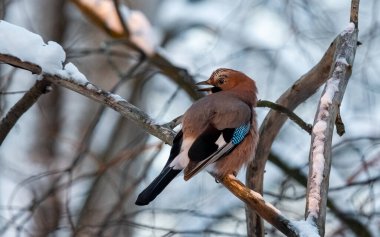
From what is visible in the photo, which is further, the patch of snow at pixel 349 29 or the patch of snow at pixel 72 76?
the patch of snow at pixel 349 29

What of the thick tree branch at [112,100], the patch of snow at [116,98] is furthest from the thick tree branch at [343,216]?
the patch of snow at [116,98]

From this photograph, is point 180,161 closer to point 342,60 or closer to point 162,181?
point 162,181

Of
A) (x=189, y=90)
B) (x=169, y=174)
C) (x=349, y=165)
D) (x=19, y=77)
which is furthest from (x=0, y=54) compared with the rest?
(x=19, y=77)

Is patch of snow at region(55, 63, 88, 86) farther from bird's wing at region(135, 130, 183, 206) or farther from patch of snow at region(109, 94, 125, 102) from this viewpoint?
bird's wing at region(135, 130, 183, 206)

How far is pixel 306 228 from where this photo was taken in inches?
127

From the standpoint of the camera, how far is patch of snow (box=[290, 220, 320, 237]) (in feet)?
10.4

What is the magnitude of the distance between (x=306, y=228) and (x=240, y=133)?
140 cm

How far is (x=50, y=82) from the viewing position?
13.3ft

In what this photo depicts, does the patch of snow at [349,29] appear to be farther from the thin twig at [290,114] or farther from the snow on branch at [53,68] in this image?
the snow on branch at [53,68]

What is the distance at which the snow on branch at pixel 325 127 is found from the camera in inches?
134

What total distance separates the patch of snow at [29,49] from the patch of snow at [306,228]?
1.47 m

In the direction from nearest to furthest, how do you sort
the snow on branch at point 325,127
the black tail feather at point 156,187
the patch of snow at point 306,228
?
1. the patch of snow at point 306,228
2. the snow on branch at point 325,127
3. the black tail feather at point 156,187

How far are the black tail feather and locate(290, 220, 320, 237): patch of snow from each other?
2.83 feet

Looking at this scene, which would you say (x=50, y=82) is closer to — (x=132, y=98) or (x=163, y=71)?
(x=163, y=71)
